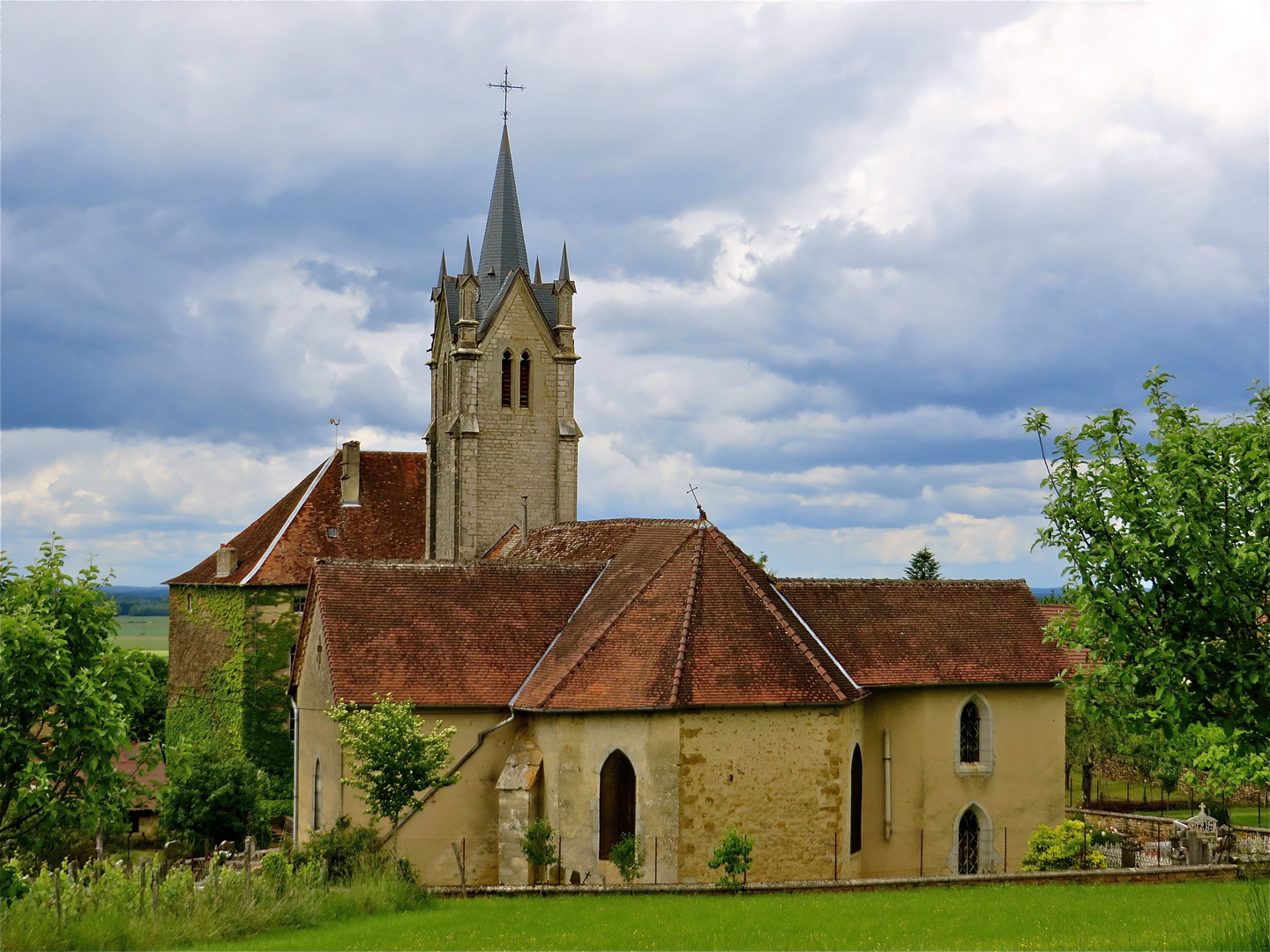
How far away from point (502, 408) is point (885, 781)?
79.6ft

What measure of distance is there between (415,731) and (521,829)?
394cm

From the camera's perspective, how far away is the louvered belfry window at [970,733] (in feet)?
108

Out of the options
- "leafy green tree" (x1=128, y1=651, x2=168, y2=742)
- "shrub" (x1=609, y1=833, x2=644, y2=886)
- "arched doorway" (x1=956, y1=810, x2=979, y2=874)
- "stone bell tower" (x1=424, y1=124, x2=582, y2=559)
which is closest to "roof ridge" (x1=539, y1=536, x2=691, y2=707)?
"shrub" (x1=609, y1=833, x2=644, y2=886)

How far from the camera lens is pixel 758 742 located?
27.4 m

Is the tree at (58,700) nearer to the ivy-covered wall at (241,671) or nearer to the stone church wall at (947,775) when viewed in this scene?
the stone church wall at (947,775)

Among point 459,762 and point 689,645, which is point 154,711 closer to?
point 459,762

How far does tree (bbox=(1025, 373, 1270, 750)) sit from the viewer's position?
16.8 m

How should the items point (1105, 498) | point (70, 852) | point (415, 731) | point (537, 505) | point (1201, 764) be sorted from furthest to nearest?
point (537, 505) → point (70, 852) → point (1201, 764) → point (415, 731) → point (1105, 498)

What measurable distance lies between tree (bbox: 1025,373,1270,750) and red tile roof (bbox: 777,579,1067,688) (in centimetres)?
1326

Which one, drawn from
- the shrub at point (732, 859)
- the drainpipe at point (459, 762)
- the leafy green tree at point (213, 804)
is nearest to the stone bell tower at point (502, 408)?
the leafy green tree at point (213, 804)

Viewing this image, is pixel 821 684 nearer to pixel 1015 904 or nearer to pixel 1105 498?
pixel 1015 904

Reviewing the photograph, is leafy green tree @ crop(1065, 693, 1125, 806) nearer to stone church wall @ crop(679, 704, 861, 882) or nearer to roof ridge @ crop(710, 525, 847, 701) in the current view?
roof ridge @ crop(710, 525, 847, 701)

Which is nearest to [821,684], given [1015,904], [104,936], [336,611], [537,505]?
[1015,904]

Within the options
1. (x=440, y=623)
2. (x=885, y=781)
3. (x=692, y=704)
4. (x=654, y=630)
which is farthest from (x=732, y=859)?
(x=440, y=623)
